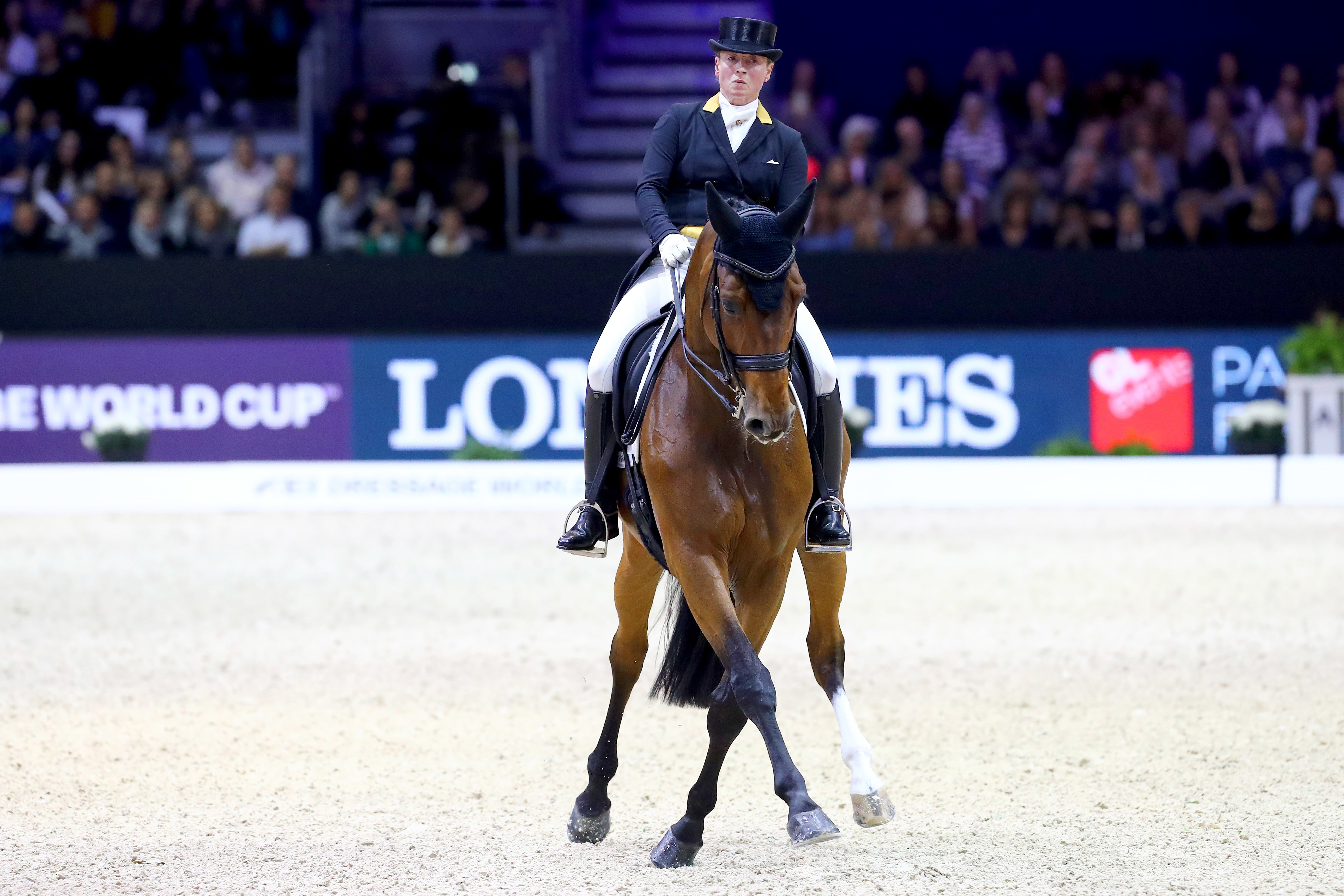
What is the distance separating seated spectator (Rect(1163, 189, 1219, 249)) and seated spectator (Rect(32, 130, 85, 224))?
868 cm

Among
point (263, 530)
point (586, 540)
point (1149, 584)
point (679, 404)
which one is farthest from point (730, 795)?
point (263, 530)

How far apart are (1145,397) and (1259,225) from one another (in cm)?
173

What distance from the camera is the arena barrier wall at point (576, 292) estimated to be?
37.8ft

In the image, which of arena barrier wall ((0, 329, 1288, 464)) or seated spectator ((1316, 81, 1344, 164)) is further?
seated spectator ((1316, 81, 1344, 164))

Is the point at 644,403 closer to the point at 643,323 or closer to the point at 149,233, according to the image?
the point at 643,323

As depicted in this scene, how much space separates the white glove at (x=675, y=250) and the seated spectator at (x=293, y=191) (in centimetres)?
923

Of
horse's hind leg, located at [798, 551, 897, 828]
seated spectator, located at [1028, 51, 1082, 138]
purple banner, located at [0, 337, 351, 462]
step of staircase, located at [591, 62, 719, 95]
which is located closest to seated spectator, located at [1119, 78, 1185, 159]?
seated spectator, located at [1028, 51, 1082, 138]

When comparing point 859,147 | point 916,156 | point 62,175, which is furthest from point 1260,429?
point 62,175

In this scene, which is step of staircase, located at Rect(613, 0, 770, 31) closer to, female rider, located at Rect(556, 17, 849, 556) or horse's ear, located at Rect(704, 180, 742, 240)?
female rider, located at Rect(556, 17, 849, 556)

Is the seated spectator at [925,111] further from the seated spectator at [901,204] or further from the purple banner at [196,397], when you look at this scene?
the purple banner at [196,397]

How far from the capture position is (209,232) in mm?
12391

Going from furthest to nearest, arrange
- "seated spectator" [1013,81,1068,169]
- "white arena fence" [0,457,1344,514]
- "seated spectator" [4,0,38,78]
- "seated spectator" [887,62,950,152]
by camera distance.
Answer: "seated spectator" [4,0,38,78]
"seated spectator" [887,62,950,152]
"seated spectator" [1013,81,1068,169]
"white arena fence" [0,457,1344,514]

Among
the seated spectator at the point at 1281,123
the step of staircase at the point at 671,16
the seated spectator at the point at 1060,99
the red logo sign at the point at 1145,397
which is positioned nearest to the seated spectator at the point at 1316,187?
the seated spectator at the point at 1281,123

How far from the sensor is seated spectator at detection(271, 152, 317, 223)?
12.7 metres
